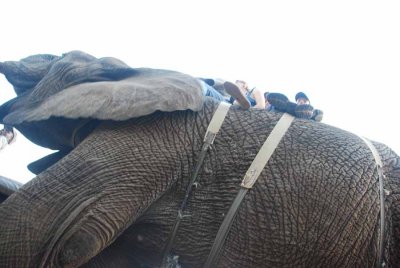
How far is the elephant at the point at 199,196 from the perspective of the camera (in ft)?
5.42

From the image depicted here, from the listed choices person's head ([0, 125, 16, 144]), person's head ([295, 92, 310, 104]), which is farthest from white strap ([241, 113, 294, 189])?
person's head ([0, 125, 16, 144])

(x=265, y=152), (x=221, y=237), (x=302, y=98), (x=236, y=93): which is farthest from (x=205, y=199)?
(x=302, y=98)

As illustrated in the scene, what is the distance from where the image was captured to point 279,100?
2102mm

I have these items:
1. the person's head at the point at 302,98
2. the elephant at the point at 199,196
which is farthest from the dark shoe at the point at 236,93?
the person's head at the point at 302,98

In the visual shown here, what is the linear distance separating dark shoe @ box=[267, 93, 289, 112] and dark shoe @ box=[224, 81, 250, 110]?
0.14 m

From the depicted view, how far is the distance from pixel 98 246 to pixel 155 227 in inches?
11.9

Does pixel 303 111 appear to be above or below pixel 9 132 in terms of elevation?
above

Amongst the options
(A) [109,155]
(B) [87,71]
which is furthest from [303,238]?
(B) [87,71]

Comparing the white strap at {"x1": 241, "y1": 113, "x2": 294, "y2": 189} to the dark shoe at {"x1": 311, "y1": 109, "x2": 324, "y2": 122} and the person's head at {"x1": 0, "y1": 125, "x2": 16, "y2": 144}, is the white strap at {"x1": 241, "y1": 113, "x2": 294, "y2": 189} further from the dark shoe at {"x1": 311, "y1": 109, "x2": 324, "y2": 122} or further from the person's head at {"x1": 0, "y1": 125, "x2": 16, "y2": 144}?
the person's head at {"x1": 0, "y1": 125, "x2": 16, "y2": 144}

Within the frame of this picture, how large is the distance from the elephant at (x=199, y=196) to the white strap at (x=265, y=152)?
0.03 meters

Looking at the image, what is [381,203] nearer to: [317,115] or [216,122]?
[317,115]

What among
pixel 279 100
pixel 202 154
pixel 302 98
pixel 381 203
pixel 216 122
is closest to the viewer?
pixel 381 203

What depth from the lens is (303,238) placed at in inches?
65.5

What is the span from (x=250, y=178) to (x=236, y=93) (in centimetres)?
51
